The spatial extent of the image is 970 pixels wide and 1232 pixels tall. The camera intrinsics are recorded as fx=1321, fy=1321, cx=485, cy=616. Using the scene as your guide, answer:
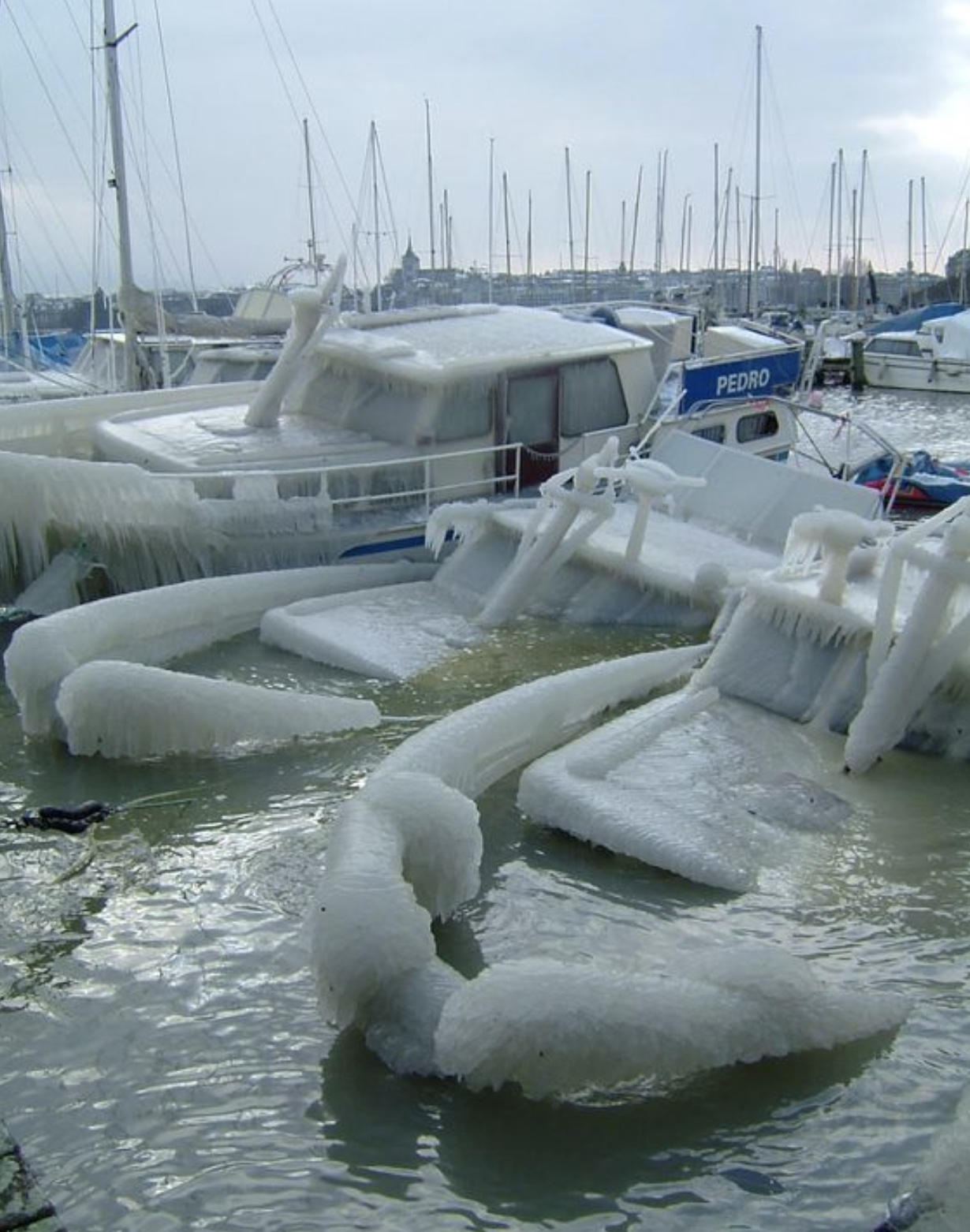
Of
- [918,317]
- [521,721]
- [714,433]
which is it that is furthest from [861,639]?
[918,317]

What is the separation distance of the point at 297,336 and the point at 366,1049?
10930mm

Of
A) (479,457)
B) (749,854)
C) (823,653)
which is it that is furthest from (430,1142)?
(479,457)

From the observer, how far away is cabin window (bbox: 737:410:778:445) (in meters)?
17.6

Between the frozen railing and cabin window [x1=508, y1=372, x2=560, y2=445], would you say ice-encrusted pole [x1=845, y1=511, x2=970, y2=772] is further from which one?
cabin window [x1=508, y1=372, x2=560, y2=445]

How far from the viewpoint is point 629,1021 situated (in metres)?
5.56

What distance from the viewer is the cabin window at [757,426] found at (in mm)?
17562

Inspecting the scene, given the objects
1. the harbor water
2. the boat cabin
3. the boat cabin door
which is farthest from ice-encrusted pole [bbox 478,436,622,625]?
the harbor water

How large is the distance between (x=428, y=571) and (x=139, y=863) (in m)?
6.90

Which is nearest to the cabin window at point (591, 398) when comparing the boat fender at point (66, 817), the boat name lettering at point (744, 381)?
the boat name lettering at point (744, 381)

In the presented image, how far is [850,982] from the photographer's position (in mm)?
6480

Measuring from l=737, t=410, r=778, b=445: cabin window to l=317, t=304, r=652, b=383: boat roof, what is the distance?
1837mm

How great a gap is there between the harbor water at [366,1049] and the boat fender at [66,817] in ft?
0.28

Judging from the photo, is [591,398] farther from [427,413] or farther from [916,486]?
[916,486]

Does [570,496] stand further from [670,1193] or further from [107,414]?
[670,1193]
